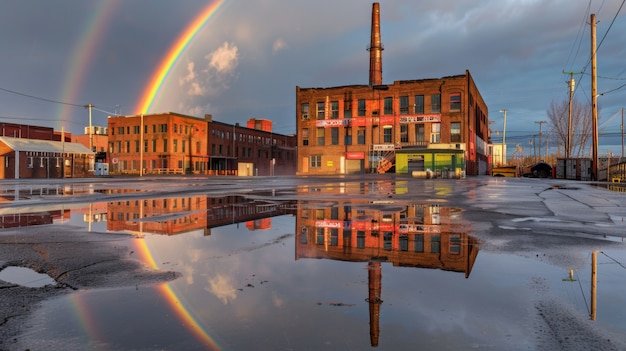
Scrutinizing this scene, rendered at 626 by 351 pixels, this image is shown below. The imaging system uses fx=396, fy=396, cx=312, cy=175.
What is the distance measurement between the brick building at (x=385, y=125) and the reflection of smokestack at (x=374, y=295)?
151ft

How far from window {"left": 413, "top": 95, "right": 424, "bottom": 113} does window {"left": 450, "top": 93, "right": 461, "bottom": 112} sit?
361 centimetres

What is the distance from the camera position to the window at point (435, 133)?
51469 mm

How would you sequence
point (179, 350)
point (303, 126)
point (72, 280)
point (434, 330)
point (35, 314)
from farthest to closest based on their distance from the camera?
point (303, 126)
point (72, 280)
point (35, 314)
point (434, 330)
point (179, 350)

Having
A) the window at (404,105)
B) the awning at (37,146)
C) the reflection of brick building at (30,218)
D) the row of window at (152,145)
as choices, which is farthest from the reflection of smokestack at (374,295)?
the row of window at (152,145)

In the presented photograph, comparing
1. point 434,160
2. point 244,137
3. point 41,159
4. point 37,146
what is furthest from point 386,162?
point 37,146

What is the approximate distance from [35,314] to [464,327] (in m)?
3.27

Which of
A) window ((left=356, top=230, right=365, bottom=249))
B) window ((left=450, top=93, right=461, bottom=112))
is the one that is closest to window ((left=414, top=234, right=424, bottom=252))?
window ((left=356, top=230, right=365, bottom=249))

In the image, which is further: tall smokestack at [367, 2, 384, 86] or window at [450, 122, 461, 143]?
tall smokestack at [367, 2, 384, 86]

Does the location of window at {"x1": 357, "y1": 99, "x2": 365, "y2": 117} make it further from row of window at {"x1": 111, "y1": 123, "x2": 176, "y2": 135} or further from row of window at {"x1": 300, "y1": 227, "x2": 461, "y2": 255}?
row of window at {"x1": 300, "y1": 227, "x2": 461, "y2": 255}

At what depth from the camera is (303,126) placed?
5838 centimetres

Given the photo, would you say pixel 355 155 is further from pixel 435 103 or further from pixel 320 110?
pixel 435 103

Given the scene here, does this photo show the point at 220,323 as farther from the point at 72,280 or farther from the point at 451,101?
the point at 451,101

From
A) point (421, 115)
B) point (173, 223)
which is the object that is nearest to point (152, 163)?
point (421, 115)

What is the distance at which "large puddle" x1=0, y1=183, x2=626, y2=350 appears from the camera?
8.87ft
